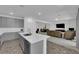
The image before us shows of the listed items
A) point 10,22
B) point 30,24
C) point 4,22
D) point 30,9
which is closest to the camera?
point 4,22

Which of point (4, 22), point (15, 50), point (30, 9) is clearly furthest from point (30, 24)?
point (15, 50)

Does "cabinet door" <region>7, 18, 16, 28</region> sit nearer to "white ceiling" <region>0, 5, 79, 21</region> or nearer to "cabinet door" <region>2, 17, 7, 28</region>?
"cabinet door" <region>2, 17, 7, 28</region>

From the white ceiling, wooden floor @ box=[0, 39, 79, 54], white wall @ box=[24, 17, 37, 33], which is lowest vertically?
wooden floor @ box=[0, 39, 79, 54]

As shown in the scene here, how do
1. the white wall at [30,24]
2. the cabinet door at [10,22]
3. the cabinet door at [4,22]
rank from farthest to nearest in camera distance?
the white wall at [30,24]
the cabinet door at [10,22]
the cabinet door at [4,22]

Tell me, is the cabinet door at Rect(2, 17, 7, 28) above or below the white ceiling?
below

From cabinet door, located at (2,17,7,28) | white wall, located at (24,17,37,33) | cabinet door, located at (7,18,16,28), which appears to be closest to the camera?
cabinet door, located at (2,17,7,28)

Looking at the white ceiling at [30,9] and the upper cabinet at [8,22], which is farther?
the white ceiling at [30,9]

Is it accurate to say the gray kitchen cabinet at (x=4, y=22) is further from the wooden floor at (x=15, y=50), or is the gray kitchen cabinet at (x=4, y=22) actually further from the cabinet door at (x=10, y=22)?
the wooden floor at (x=15, y=50)

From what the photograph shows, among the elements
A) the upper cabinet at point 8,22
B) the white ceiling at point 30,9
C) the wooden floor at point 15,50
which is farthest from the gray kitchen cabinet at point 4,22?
the wooden floor at point 15,50

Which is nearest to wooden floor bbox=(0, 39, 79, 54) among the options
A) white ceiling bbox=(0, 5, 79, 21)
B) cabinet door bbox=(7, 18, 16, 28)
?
cabinet door bbox=(7, 18, 16, 28)

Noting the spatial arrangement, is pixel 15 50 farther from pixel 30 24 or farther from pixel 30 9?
pixel 30 9

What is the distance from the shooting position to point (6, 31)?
200 centimetres
